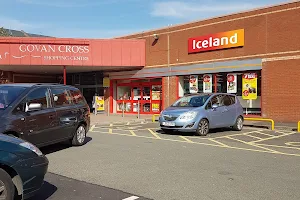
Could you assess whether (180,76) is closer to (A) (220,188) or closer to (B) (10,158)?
(A) (220,188)

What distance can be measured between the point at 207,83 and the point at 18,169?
16172mm

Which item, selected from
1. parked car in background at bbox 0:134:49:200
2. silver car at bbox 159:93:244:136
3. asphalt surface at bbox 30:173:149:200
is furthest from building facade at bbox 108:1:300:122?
parked car in background at bbox 0:134:49:200

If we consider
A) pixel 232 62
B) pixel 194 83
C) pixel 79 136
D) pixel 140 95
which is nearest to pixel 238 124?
pixel 232 62

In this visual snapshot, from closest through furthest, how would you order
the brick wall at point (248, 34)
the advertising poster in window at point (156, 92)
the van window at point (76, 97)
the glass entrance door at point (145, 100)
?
the van window at point (76, 97)
the brick wall at point (248, 34)
the advertising poster in window at point (156, 92)
the glass entrance door at point (145, 100)

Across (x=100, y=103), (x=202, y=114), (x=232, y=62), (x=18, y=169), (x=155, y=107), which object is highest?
(x=232, y=62)

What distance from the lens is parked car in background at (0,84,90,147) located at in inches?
280

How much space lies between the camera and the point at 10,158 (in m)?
4.13

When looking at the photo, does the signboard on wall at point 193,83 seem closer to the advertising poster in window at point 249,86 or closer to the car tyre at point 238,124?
the advertising poster in window at point 249,86

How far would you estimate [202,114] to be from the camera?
470 inches

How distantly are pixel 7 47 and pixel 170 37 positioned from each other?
33.1 ft

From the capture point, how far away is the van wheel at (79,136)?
9359 mm

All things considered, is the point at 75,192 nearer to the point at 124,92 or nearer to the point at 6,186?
the point at 6,186

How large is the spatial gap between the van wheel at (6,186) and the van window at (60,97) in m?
4.49

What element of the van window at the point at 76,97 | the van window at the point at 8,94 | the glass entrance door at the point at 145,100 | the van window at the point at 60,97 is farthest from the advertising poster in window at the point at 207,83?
the van window at the point at 8,94
